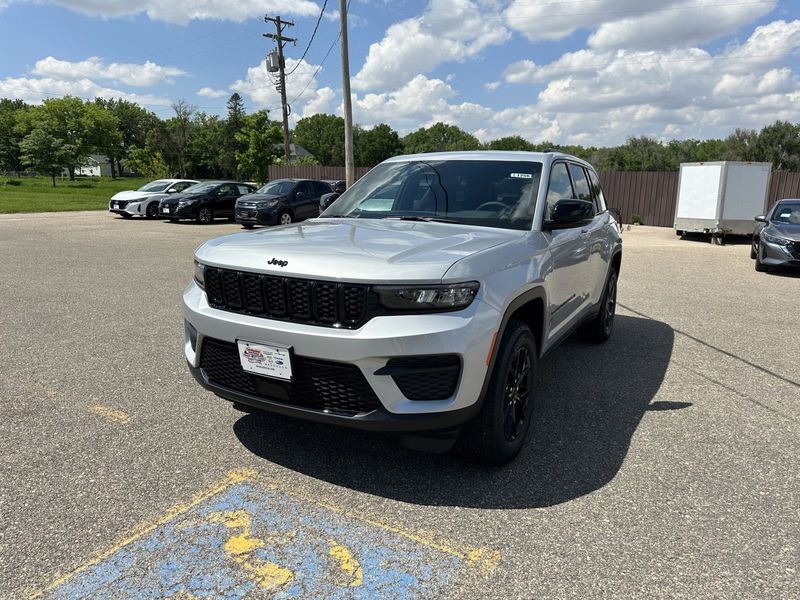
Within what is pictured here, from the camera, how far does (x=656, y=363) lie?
530 centimetres

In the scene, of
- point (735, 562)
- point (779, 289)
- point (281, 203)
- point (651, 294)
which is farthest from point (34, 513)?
point (281, 203)

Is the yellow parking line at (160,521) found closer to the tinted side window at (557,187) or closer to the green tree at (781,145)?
the tinted side window at (557,187)

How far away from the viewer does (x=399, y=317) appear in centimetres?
264

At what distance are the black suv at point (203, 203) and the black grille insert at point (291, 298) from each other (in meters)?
18.0

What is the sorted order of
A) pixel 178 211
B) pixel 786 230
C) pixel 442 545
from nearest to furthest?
pixel 442 545 < pixel 786 230 < pixel 178 211

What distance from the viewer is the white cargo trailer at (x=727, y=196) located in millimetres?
16781

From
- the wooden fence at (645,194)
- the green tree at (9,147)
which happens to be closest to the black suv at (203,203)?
the wooden fence at (645,194)

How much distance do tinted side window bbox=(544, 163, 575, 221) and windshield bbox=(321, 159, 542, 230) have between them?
12cm

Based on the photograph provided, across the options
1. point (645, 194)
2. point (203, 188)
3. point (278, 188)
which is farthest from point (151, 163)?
point (645, 194)

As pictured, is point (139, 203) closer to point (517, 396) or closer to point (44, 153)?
point (517, 396)

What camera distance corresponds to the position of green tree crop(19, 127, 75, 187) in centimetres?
5531

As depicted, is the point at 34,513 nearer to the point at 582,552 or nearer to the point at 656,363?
the point at 582,552

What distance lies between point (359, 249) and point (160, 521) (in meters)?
1.61

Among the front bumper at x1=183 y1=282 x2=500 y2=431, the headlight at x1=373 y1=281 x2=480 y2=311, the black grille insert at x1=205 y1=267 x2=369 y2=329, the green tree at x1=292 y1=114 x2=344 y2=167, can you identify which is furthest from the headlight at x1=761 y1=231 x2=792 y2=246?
the green tree at x1=292 y1=114 x2=344 y2=167
